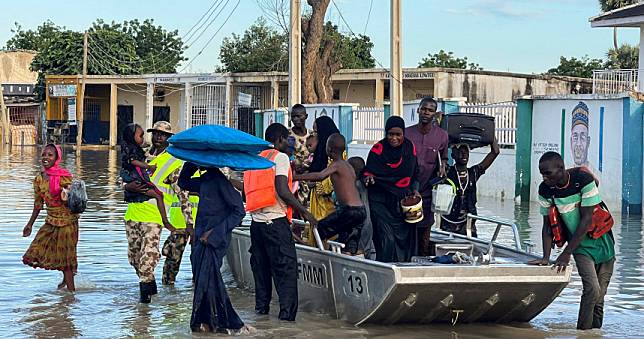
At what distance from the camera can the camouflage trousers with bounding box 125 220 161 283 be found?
404 inches

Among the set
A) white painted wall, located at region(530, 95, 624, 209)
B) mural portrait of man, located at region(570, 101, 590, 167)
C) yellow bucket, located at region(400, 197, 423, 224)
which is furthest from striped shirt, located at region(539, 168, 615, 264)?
mural portrait of man, located at region(570, 101, 590, 167)

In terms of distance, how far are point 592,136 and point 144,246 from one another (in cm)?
1274

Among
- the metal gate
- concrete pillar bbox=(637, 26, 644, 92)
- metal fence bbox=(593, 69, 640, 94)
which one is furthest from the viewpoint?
the metal gate

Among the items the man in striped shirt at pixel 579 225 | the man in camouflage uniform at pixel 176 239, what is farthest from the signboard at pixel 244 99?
the man in striped shirt at pixel 579 225

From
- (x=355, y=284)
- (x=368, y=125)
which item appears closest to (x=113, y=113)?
(x=368, y=125)

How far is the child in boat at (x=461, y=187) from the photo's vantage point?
11133mm

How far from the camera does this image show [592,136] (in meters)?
21.0

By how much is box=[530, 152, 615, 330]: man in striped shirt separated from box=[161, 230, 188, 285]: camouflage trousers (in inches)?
146

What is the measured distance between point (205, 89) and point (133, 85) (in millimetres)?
6996

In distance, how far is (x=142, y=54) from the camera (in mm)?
72000

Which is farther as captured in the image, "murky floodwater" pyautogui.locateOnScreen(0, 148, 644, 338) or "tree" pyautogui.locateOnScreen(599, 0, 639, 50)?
"tree" pyautogui.locateOnScreen(599, 0, 639, 50)

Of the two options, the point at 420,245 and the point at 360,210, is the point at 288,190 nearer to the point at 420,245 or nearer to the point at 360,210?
the point at 360,210

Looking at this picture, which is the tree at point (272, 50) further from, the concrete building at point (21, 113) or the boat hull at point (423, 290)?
the boat hull at point (423, 290)

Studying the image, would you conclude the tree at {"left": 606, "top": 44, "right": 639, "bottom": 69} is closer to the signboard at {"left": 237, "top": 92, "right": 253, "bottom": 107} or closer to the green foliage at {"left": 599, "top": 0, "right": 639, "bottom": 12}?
the green foliage at {"left": 599, "top": 0, "right": 639, "bottom": 12}
